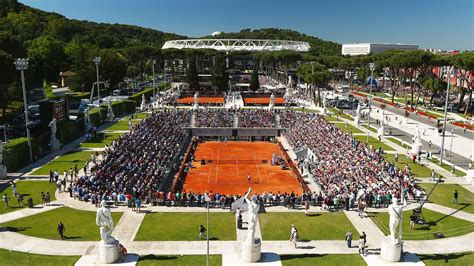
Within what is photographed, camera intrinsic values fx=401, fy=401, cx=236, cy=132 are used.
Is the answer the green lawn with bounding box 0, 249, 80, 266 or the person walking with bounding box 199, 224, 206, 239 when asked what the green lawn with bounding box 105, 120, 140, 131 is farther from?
the green lawn with bounding box 0, 249, 80, 266

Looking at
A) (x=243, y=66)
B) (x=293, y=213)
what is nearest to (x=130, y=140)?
(x=293, y=213)

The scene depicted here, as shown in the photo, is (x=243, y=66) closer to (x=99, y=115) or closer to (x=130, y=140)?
(x=99, y=115)

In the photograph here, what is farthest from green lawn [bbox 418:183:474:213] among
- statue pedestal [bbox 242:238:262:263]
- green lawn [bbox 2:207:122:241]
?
green lawn [bbox 2:207:122:241]

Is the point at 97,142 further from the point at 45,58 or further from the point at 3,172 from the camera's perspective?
the point at 45,58

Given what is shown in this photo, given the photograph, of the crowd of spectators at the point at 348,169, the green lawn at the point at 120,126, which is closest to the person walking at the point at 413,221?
the crowd of spectators at the point at 348,169

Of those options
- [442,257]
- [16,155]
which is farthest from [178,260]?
[16,155]

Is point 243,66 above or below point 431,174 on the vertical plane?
above
